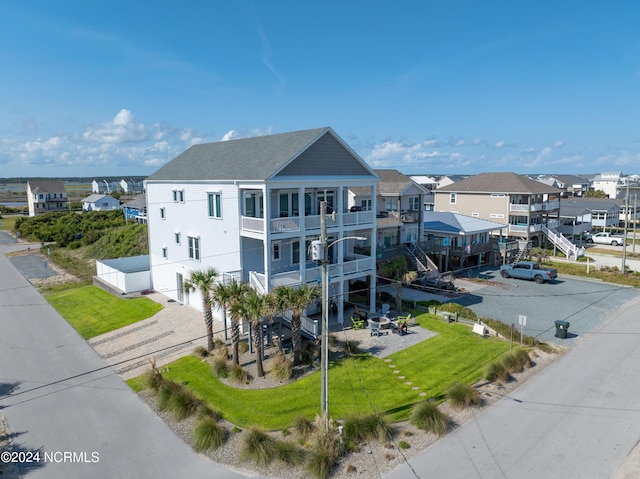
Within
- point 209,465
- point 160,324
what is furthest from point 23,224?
point 209,465

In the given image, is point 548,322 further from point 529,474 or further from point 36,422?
point 36,422

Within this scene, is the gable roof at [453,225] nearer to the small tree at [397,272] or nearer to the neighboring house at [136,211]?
the small tree at [397,272]

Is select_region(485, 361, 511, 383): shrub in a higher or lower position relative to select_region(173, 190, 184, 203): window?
lower

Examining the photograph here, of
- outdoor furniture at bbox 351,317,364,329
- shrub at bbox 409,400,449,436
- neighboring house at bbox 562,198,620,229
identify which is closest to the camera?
shrub at bbox 409,400,449,436

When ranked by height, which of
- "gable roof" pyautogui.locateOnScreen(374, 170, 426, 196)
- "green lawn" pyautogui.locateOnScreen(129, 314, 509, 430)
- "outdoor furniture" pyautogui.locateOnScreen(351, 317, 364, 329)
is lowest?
"green lawn" pyautogui.locateOnScreen(129, 314, 509, 430)

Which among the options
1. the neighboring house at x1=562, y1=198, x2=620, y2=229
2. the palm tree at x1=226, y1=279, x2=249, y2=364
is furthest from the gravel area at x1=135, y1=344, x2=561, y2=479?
the neighboring house at x1=562, y1=198, x2=620, y2=229

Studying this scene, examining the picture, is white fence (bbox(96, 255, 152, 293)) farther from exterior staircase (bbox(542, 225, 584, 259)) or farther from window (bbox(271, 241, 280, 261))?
exterior staircase (bbox(542, 225, 584, 259))
